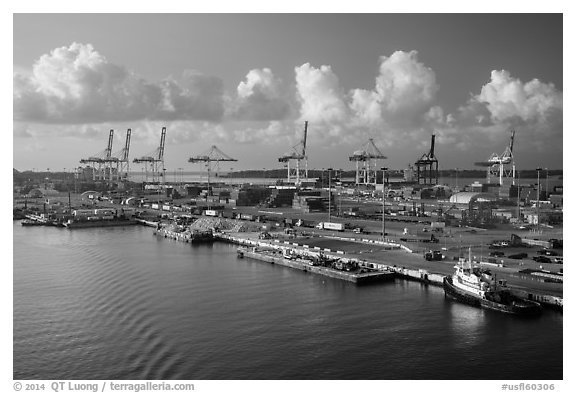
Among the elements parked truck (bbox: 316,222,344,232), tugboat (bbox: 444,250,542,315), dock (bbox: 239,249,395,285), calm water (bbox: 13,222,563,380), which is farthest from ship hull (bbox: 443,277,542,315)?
parked truck (bbox: 316,222,344,232)

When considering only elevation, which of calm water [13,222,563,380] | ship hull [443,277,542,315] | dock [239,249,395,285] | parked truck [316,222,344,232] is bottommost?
calm water [13,222,563,380]

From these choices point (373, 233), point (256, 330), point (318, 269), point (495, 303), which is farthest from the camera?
point (373, 233)

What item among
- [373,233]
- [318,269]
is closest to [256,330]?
[318,269]

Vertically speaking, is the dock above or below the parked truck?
below

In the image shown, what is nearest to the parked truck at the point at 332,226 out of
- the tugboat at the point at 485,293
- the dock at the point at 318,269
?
the dock at the point at 318,269

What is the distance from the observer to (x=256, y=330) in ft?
26.5

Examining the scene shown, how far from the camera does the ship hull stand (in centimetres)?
898

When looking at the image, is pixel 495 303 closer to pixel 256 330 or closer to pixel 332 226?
pixel 256 330

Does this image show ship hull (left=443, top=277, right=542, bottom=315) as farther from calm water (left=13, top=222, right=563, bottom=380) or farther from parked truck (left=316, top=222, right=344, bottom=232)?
parked truck (left=316, top=222, right=344, bottom=232)

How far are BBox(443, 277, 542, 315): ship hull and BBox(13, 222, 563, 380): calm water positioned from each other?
0.19 metres

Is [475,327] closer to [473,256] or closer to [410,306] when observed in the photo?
[410,306]

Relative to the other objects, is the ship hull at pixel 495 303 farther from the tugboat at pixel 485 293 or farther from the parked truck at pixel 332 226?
the parked truck at pixel 332 226

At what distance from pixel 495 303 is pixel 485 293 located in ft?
1.05

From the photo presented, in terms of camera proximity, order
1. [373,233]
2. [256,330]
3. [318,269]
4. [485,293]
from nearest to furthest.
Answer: [256,330], [485,293], [318,269], [373,233]
